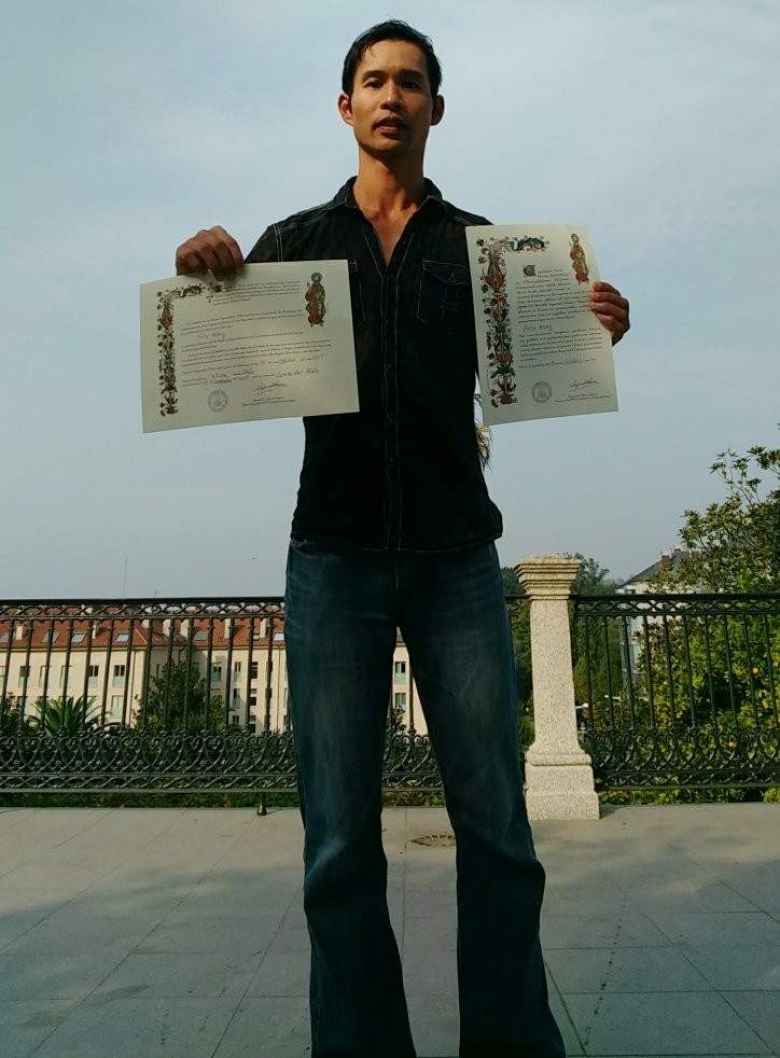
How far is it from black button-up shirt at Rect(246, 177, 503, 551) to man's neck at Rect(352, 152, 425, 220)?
0.19ft

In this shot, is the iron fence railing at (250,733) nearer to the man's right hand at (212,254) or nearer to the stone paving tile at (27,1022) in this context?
the stone paving tile at (27,1022)

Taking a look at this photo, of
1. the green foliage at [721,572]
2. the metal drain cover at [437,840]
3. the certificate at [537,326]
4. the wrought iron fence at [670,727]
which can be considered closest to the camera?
the certificate at [537,326]

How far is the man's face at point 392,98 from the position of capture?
1360mm

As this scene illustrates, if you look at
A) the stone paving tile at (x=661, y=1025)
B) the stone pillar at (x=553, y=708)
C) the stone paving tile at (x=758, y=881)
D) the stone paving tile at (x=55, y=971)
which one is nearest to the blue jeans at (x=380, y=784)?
the stone paving tile at (x=661, y=1025)

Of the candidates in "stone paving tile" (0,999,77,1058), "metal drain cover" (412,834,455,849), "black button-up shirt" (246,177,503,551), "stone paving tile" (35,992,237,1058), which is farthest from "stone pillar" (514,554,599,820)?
"black button-up shirt" (246,177,503,551)

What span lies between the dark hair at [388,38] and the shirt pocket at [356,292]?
40 centimetres

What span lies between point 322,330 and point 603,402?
20.9 inches

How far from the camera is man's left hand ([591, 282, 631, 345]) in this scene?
1.32 m

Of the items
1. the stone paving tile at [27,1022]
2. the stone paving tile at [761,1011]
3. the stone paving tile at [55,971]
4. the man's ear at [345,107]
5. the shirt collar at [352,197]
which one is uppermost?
the man's ear at [345,107]

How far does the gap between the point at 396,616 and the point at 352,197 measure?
0.88m

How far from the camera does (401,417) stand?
51.4 inches

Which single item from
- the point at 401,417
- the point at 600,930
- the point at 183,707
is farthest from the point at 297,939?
the point at 183,707

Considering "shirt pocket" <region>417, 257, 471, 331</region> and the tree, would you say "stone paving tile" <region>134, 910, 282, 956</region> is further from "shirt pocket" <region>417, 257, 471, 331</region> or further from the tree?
the tree

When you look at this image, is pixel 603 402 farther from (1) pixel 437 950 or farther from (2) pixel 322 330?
(1) pixel 437 950
